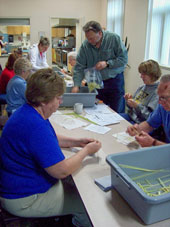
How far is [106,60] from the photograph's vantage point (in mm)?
2695

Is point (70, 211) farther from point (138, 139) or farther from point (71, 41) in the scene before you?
point (71, 41)

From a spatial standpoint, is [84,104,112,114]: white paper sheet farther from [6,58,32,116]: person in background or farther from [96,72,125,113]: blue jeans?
[6,58,32,116]: person in background

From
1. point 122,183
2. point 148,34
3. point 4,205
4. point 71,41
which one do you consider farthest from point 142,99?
point 71,41

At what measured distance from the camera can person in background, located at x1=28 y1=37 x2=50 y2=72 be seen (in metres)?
4.31

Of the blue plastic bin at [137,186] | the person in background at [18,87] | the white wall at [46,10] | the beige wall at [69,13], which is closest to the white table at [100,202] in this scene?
the blue plastic bin at [137,186]

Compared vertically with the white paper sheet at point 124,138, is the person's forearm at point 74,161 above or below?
above

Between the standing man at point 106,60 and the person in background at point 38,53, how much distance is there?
5.84ft

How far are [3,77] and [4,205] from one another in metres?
3.01

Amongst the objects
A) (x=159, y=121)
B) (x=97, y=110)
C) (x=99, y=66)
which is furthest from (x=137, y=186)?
(x=99, y=66)

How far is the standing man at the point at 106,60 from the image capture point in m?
2.58

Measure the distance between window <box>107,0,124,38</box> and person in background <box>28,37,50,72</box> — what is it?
6.08ft

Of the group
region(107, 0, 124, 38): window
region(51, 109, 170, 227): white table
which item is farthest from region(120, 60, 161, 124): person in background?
region(107, 0, 124, 38): window

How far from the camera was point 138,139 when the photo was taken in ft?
4.95

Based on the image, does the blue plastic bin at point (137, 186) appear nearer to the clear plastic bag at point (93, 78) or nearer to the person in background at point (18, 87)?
the clear plastic bag at point (93, 78)
